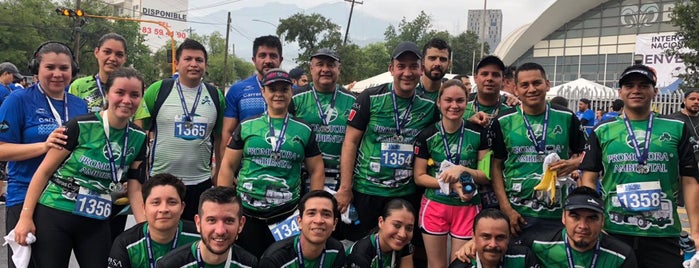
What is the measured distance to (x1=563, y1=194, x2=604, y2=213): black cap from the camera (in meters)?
3.66

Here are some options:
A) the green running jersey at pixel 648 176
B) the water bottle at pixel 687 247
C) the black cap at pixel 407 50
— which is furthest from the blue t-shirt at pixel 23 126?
the water bottle at pixel 687 247

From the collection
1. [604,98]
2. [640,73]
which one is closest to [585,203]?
[640,73]

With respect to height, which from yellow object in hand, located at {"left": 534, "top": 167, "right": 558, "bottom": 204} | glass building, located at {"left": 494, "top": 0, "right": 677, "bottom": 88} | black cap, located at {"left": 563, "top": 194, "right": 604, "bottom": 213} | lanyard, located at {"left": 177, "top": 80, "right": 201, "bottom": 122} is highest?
glass building, located at {"left": 494, "top": 0, "right": 677, "bottom": 88}

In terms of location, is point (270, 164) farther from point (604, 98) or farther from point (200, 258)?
point (604, 98)

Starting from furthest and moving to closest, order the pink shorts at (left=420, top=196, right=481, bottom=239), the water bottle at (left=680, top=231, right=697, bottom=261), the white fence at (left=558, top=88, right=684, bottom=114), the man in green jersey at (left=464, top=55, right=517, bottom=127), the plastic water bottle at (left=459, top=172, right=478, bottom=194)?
the white fence at (left=558, top=88, right=684, bottom=114), the water bottle at (left=680, top=231, right=697, bottom=261), the man in green jersey at (left=464, top=55, right=517, bottom=127), the pink shorts at (left=420, top=196, right=481, bottom=239), the plastic water bottle at (left=459, top=172, right=478, bottom=194)

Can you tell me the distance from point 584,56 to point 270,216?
150 feet

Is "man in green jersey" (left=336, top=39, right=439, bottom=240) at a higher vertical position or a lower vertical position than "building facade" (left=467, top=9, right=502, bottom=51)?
lower

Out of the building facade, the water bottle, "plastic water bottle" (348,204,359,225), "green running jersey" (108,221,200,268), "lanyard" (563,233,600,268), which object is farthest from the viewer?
the building facade

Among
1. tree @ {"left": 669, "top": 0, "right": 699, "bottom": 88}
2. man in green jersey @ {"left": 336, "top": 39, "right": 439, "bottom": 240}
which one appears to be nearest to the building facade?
tree @ {"left": 669, "top": 0, "right": 699, "bottom": 88}

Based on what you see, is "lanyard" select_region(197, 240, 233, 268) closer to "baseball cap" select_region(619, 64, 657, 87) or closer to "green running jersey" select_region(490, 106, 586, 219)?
"green running jersey" select_region(490, 106, 586, 219)

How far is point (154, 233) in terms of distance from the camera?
3711mm

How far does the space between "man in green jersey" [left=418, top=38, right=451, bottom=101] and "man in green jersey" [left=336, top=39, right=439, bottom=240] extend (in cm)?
21

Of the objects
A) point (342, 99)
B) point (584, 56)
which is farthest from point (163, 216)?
point (584, 56)

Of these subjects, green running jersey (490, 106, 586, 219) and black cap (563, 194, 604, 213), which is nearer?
black cap (563, 194, 604, 213)
